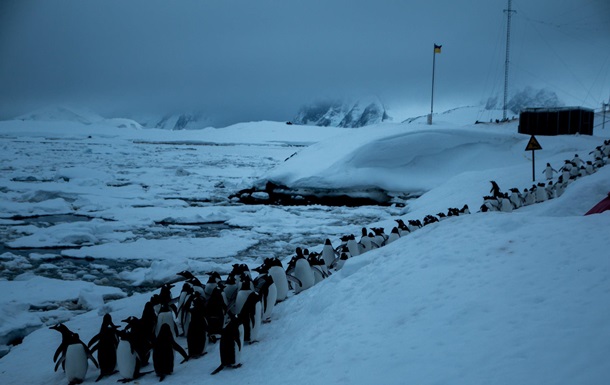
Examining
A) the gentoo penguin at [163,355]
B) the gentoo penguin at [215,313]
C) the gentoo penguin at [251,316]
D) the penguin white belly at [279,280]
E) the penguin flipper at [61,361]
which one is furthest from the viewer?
the penguin white belly at [279,280]

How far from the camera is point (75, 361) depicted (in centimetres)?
492

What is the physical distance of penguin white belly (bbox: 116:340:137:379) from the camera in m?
4.93

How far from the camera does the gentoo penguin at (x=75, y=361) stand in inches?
193

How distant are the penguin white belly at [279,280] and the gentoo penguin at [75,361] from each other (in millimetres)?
2699

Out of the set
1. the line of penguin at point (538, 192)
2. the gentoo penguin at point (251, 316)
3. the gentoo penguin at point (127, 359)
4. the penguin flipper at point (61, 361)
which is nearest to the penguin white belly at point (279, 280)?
the gentoo penguin at point (251, 316)

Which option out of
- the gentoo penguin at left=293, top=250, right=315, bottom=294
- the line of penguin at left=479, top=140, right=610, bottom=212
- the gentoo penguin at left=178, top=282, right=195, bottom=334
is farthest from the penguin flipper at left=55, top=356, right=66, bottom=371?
the line of penguin at left=479, top=140, right=610, bottom=212

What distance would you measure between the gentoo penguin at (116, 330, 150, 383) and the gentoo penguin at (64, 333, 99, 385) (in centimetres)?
38

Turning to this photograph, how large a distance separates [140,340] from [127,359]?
0.23 meters

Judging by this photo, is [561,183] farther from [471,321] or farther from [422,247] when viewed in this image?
[471,321]

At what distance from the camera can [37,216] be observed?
15203mm

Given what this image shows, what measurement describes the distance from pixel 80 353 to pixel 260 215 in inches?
449

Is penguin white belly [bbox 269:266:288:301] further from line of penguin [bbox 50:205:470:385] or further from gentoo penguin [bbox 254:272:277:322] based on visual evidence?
gentoo penguin [bbox 254:272:277:322]

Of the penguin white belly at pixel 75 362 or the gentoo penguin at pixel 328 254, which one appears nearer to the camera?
the penguin white belly at pixel 75 362

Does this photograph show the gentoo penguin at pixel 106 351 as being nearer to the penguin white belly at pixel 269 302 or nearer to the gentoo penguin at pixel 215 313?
the gentoo penguin at pixel 215 313
